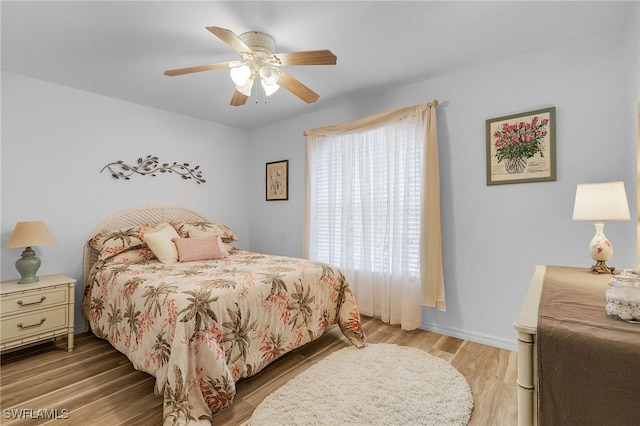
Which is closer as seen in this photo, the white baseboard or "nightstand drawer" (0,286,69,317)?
"nightstand drawer" (0,286,69,317)

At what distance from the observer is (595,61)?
2.18 metres

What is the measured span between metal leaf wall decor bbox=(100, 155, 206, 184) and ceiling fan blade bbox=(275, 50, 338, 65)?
2391 millimetres

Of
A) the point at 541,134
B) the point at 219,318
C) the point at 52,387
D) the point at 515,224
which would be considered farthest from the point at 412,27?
the point at 52,387

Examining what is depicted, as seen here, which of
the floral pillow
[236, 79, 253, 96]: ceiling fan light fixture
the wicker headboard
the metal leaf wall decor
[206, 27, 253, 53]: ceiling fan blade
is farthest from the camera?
the metal leaf wall decor

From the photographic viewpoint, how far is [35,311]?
7.86ft

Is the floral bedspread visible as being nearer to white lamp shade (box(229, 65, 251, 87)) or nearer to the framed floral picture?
white lamp shade (box(229, 65, 251, 87))

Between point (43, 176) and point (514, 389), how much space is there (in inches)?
169

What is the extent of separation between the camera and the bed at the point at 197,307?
166 centimetres

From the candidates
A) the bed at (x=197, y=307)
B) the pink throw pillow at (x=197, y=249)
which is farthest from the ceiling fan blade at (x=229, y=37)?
the pink throw pillow at (x=197, y=249)

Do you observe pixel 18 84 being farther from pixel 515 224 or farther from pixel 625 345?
pixel 515 224

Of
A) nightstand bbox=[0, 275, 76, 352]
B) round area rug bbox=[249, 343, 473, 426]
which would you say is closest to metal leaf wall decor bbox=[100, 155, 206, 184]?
nightstand bbox=[0, 275, 76, 352]

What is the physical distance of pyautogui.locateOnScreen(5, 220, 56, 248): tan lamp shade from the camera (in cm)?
244

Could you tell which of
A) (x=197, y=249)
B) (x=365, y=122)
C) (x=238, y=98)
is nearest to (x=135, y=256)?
(x=197, y=249)

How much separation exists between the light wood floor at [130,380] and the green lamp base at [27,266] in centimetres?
62
